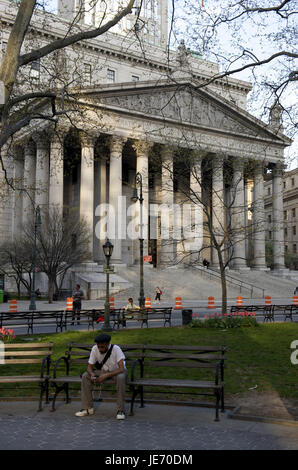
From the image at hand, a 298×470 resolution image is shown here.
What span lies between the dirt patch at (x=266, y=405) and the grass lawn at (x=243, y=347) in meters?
0.21

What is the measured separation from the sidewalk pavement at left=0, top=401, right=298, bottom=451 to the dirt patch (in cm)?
49

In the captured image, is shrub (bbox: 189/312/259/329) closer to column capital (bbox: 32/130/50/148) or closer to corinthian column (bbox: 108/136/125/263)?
corinthian column (bbox: 108/136/125/263)

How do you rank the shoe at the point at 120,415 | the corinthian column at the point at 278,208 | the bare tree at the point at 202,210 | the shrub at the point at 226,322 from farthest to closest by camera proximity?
the corinthian column at the point at 278,208
the bare tree at the point at 202,210
the shrub at the point at 226,322
the shoe at the point at 120,415

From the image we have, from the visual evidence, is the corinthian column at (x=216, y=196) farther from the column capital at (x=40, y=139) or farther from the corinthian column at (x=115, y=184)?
the column capital at (x=40, y=139)

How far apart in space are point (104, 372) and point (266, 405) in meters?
2.86

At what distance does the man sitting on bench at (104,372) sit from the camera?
22.9ft

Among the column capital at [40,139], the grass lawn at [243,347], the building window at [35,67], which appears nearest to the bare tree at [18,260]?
the column capital at [40,139]

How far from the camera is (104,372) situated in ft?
24.0

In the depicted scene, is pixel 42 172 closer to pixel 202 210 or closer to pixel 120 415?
pixel 202 210

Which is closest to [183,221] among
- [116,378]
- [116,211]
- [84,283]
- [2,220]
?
[116,211]

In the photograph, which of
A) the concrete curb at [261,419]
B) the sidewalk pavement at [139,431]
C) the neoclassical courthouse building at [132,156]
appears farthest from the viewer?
the neoclassical courthouse building at [132,156]

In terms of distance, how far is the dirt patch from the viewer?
717cm

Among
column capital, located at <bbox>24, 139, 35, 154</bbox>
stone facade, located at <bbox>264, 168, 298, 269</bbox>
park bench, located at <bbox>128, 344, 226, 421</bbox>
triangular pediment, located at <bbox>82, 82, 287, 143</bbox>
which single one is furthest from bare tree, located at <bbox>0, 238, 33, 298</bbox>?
stone facade, located at <bbox>264, 168, 298, 269</bbox>
